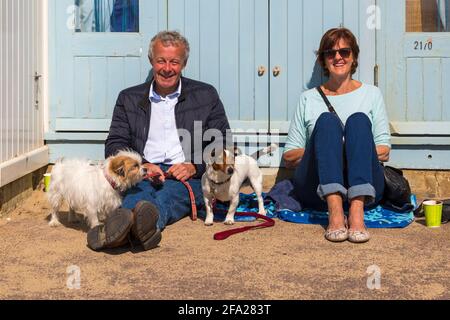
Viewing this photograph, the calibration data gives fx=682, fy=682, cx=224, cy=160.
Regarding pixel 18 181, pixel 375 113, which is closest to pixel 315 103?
pixel 375 113

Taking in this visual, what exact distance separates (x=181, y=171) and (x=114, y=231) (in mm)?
941

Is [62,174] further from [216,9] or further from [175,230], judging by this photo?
[216,9]

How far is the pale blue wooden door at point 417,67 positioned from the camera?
5.11 meters

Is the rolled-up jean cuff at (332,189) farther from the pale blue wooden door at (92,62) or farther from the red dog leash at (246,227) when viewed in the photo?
the pale blue wooden door at (92,62)

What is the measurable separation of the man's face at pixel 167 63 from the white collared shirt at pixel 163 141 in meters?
0.20

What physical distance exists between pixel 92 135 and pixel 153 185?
116cm

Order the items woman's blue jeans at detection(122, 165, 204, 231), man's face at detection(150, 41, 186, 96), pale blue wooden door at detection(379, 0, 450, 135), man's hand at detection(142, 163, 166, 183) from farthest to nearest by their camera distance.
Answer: pale blue wooden door at detection(379, 0, 450, 135) < man's face at detection(150, 41, 186, 96) < man's hand at detection(142, 163, 166, 183) < woman's blue jeans at detection(122, 165, 204, 231)

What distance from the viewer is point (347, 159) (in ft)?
13.3

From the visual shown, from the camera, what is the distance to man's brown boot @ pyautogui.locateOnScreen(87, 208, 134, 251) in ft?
12.0

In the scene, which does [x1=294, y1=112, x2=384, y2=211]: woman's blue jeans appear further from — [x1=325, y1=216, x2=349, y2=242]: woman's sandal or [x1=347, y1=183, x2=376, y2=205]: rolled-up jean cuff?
[x1=325, y1=216, x2=349, y2=242]: woman's sandal

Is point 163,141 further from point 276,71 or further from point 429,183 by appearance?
point 429,183

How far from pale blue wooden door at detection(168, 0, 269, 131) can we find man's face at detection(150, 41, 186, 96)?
0.64m

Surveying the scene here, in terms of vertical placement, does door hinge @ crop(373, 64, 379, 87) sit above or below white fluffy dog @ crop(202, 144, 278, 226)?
above

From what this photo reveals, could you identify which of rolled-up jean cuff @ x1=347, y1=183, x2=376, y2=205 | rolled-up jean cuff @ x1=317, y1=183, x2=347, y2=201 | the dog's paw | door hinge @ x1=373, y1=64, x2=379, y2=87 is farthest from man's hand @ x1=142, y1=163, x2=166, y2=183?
door hinge @ x1=373, y1=64, x2=379, y2=87
